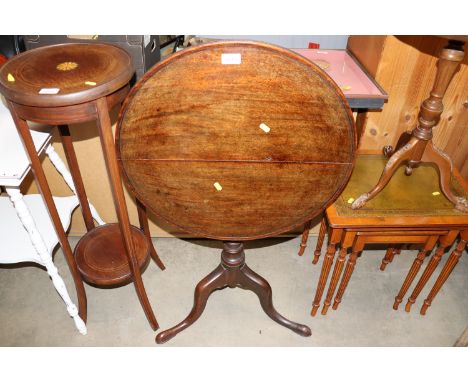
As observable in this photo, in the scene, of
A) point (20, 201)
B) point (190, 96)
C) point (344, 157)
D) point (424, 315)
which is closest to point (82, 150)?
point (20, 201)

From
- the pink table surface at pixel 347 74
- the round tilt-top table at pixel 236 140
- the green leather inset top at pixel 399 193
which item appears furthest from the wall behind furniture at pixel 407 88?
the round tilt-top table at pixel 236 140

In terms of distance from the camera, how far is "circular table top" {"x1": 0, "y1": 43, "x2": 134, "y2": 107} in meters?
1.15

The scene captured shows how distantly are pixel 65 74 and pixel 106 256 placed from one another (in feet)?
3.17

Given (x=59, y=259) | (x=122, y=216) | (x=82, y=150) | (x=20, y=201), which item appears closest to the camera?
(x=20, y=201)

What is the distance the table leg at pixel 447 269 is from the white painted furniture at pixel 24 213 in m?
1.75

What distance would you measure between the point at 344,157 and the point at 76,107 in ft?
2.86

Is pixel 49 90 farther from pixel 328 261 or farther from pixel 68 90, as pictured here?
pixel 328 261

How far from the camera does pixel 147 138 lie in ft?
4.11

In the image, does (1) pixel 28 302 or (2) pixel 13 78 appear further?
(1) pixel 28 302

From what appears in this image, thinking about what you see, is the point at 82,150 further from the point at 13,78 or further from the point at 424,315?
the point at 424,315

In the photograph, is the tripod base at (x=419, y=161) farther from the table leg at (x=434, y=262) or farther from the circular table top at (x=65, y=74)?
→ the circular table top at (x=65, y=74)

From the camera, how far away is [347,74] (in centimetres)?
178

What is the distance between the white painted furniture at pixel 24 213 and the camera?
4.46 ft

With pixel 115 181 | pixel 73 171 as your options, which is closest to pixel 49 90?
pixel 115 181
